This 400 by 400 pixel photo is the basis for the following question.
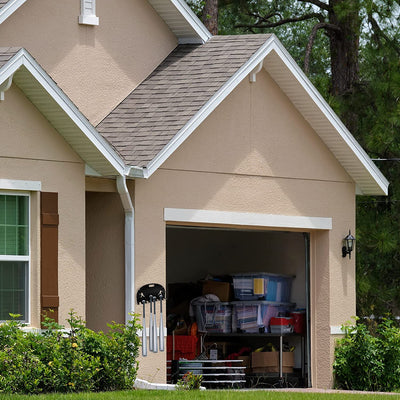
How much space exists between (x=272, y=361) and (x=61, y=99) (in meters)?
6.43

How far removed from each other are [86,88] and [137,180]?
1.82 m

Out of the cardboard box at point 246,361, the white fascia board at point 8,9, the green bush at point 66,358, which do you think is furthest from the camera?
the cardboard box at point 246,361

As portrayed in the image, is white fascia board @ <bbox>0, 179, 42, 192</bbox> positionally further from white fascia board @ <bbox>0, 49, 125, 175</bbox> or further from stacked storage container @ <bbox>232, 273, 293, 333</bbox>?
stacked storage container @ <bbox>232, 273, 293, 333</bbox>

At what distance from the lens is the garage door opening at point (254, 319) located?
58.0 ft

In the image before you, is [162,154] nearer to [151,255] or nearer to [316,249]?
[151,255]

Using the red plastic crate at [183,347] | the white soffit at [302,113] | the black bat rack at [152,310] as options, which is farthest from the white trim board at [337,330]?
the black bat rack at [152,310]

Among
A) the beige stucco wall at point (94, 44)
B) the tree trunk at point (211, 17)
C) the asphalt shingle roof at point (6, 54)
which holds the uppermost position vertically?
the tree trunk at point (211, 17)

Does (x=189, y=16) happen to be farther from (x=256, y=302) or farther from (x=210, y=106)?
(x=256, y=302)

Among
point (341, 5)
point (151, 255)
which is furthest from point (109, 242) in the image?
point (341, 5)

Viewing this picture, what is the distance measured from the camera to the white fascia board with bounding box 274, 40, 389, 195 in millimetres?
16459

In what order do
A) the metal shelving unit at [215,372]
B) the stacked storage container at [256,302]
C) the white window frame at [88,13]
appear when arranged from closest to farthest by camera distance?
the white window frame at [88,13] < the metal shelving unit at [215,372] < the stacked storage container at [256,302]

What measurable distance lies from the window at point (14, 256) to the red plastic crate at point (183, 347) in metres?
4.00

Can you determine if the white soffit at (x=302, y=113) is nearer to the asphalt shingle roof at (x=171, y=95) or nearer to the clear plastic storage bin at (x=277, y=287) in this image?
the asphalt shingle roof at (x=171, y=95)

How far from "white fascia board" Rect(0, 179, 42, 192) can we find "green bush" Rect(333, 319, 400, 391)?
19.7ft
